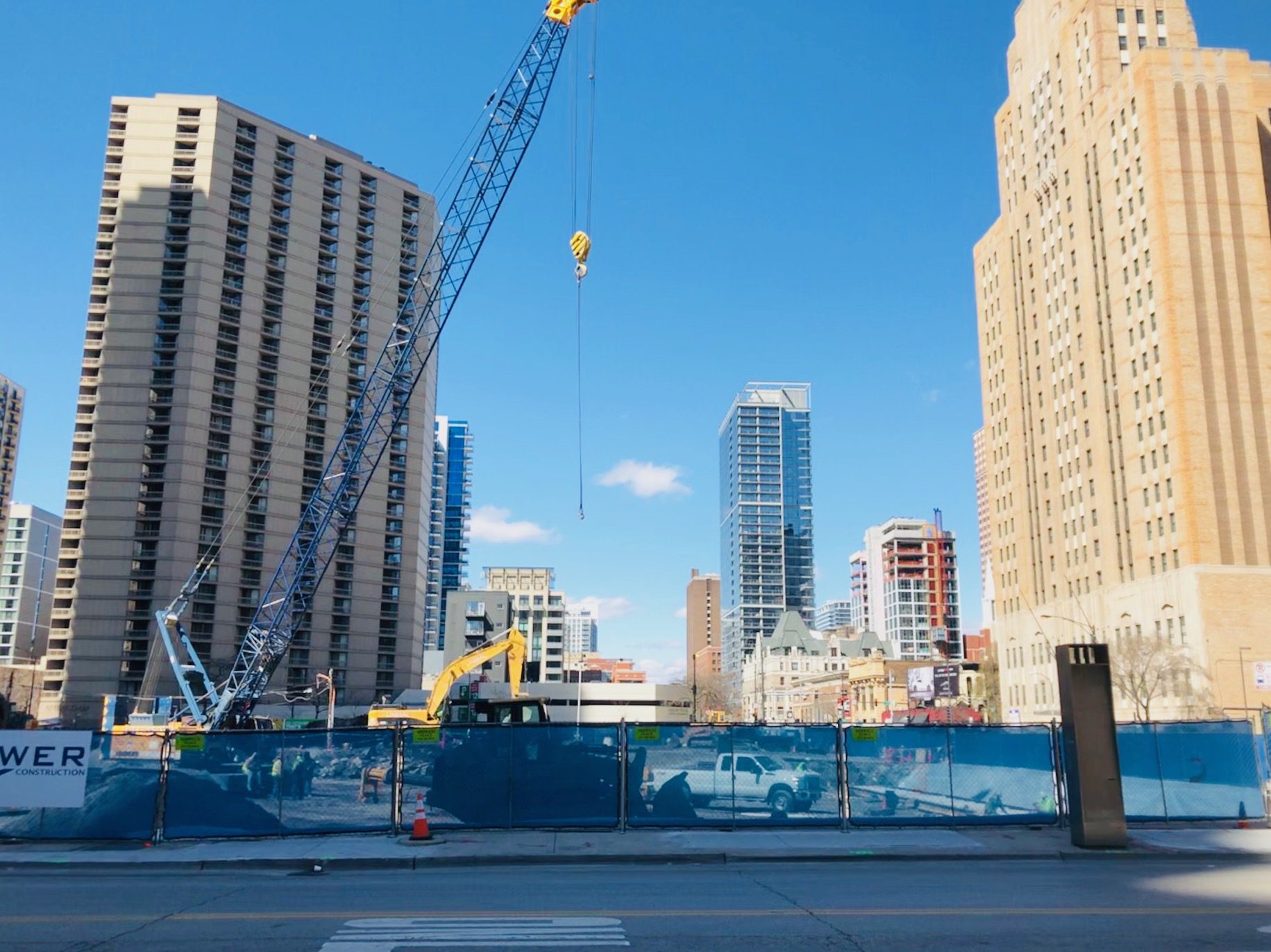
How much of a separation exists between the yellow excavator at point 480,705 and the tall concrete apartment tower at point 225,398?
59.8m

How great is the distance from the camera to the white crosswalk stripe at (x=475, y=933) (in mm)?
11148

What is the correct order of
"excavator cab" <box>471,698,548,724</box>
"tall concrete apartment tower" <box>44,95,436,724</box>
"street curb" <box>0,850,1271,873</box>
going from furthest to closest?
"tall concrete apartment tower" <box>44,95,436,724</box> < "excavator cab" <box>471,698,548,724</box> < "street curb" <box>0,850,1271,873</box>

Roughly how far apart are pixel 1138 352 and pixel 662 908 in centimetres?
8579

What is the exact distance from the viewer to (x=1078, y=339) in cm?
9844

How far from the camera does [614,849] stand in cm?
1964

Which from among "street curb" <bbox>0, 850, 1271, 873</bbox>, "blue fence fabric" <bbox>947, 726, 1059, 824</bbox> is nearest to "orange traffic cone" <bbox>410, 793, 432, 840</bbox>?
"street curb" <bbox>0, 850, 1271, 873</bbox>

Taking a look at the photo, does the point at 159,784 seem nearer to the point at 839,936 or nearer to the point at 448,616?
the point at 839,936

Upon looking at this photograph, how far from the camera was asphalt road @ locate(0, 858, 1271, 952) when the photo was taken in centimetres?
1139

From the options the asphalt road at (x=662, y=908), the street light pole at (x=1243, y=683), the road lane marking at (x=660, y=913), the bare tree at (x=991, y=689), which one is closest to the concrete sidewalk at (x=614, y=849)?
the asphalt road at (x=662, y=908)

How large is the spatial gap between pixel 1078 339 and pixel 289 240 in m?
87.2

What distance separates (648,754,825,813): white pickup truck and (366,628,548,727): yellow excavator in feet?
34.9

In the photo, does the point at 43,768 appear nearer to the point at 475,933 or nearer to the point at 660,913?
the point at 475,933

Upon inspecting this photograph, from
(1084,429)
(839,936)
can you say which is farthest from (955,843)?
(1084,429)

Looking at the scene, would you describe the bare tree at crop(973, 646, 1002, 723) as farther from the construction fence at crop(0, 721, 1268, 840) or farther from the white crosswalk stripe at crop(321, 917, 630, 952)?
the white crosswalk stripe at crop(321, 917, 630, 952)
